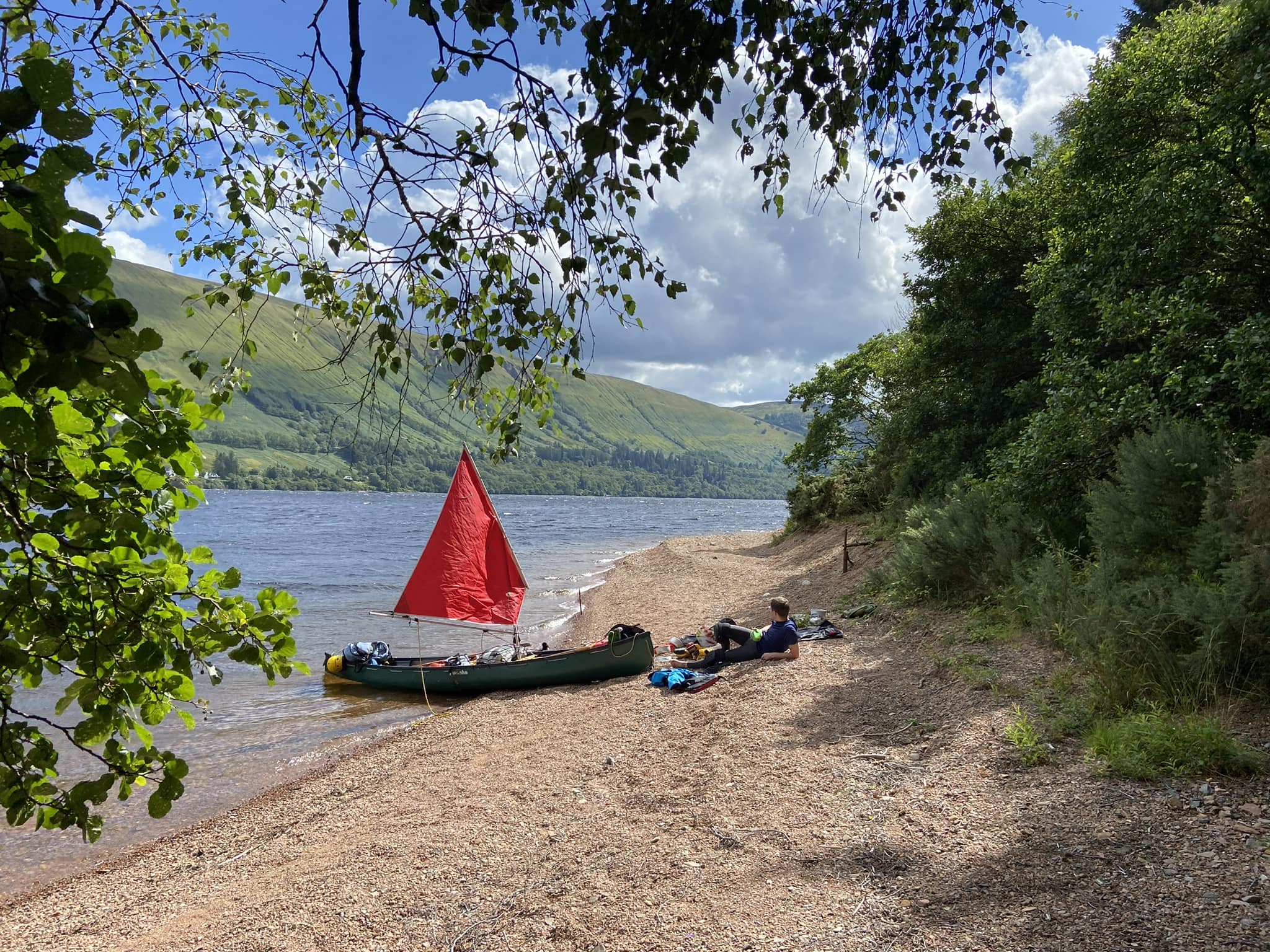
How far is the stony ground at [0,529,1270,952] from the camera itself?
12.5 ft

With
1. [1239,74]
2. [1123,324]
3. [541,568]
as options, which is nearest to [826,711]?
[1123,324]

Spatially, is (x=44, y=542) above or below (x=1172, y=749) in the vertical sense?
above

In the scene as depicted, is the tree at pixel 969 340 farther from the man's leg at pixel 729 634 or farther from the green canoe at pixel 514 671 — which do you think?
the green canoe at pixel 514 671

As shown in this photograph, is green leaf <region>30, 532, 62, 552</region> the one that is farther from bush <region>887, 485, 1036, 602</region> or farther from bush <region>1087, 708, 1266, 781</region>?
bush <region>887, 485, 1036, 602</region>

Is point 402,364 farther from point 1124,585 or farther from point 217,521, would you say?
point 217,521

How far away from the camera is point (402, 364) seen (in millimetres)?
2812

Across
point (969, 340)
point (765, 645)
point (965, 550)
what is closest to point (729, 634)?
point (765, 645)

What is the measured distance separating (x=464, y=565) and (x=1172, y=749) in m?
10.6

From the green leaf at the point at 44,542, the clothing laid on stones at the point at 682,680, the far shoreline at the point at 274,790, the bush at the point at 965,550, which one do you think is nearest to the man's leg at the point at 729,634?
the clothing laid on stones at the point at 682,680

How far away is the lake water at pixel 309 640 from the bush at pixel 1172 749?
7.79 meters

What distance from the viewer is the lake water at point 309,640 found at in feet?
27.9

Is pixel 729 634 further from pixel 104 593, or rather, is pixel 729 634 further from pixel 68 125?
pixel 68 125

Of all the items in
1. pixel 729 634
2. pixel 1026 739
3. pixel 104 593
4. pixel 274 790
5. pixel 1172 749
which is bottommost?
pixel 274 790

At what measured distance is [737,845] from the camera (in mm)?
4984
